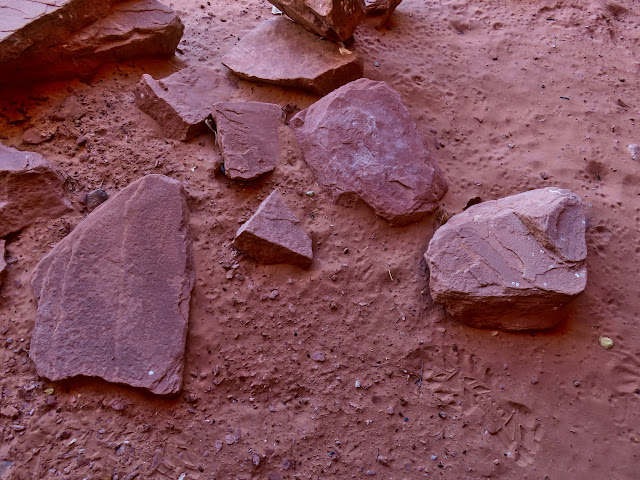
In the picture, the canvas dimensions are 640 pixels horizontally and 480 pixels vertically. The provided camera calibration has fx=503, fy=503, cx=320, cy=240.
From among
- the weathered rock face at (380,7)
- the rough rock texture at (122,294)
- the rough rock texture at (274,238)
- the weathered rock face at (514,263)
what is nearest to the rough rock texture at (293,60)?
the weathered rock face at (380,7)

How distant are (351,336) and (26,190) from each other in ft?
5.14

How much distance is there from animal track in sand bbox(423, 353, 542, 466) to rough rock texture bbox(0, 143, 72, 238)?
5.93ft

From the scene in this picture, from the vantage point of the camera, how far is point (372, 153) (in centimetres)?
242

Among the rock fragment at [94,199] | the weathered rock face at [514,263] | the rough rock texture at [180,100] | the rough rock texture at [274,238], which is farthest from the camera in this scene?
the rough rock texture at [180,100]

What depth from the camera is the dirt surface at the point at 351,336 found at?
1.89 m

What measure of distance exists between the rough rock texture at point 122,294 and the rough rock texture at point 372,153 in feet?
2.41

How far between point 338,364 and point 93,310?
999mm

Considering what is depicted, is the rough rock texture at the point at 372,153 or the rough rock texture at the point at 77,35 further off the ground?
the rough rock texture at the point at 77,35

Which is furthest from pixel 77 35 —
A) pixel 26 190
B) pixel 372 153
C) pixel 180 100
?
pixel 372 153

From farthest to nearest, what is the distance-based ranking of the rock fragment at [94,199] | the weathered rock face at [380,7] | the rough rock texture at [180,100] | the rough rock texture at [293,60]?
the weathered rock face at [380,7] → the rough rock texture at [293,60] → the rough rock texture at [180,100] → the rock fragment at [94,199]

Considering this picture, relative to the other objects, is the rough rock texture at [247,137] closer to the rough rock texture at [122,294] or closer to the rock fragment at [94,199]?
the rough rock texture at [122,294]

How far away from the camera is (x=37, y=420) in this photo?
1851mm

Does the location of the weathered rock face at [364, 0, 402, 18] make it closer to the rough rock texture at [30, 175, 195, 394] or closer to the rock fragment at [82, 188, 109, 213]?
the rough rock texture at [30, 175, 195, 394]

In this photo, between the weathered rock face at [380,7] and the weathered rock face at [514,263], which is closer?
the weathered rock face at [514,263]
